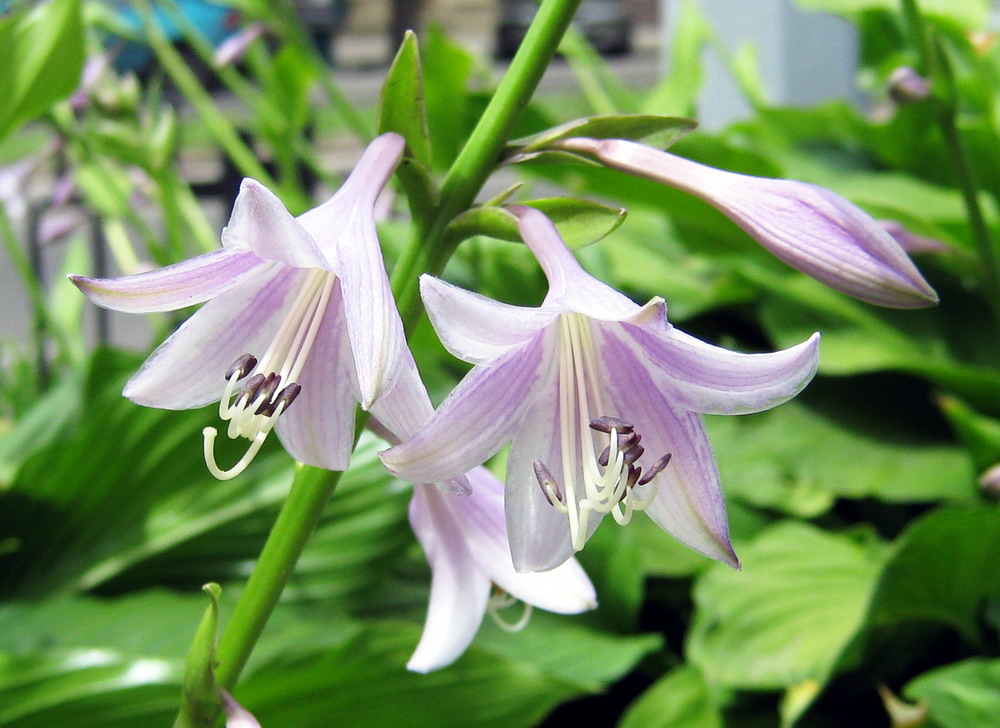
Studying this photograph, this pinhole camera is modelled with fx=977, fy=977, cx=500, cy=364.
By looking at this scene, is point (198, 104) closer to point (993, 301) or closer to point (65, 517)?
point (65, 517)

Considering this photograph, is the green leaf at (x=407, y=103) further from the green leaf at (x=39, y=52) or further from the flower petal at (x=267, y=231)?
the green leaf at (x=39, y=52)

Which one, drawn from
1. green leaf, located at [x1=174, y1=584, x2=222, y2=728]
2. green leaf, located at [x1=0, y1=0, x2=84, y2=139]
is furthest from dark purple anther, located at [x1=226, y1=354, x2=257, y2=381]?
green leaf, located at [x1=0, y1=0, x2=84, y2=139]

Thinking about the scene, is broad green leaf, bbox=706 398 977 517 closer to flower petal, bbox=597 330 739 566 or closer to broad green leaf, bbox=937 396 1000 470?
broad green leaf, bbox=937 396 1000 470

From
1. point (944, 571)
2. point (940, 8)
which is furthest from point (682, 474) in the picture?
point (940, 8)

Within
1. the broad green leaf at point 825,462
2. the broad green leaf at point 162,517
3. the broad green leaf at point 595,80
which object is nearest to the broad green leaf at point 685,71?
the broad green leaf at point 595,80

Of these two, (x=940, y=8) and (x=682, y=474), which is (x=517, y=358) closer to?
(x=682, y=474)

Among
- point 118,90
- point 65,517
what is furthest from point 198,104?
point 65,517
